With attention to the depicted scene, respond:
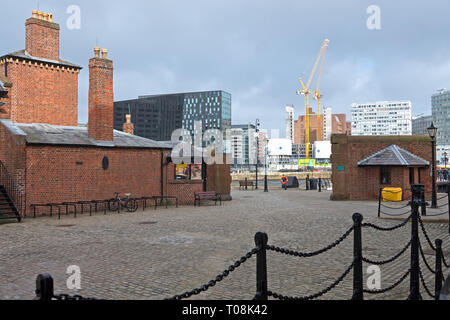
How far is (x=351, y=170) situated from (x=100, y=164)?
16.6 m

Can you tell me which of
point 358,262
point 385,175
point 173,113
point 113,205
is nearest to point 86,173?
point 113,205

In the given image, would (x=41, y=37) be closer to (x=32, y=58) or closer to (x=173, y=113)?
(x=32, y=58)

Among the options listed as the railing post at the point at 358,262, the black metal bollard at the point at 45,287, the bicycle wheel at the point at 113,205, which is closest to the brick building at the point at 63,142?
the bicycle wheel at the point at 113,205

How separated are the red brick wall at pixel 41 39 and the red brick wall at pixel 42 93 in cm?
98

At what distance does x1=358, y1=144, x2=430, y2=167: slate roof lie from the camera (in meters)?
24.8

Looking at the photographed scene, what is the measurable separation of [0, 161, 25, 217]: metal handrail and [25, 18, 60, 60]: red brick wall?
11.9 metres

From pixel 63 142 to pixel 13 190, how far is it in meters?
3.17

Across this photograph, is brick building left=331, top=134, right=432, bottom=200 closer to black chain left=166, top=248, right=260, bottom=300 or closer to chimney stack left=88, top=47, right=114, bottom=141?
chimney stack left=88, top=47, right=114, bottom=141

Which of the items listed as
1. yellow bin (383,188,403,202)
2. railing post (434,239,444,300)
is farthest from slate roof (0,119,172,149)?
railing post (434,239,444,300)

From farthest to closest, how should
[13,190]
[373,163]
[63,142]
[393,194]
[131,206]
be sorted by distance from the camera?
[373,163], [393,194], [131,206], [63,142], [13,190]

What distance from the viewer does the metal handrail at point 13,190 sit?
55.9ft

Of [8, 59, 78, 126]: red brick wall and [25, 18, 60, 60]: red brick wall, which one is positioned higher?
[25, 18, 60, 60]: red brick wall

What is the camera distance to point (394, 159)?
82.2ft

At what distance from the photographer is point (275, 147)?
146m
